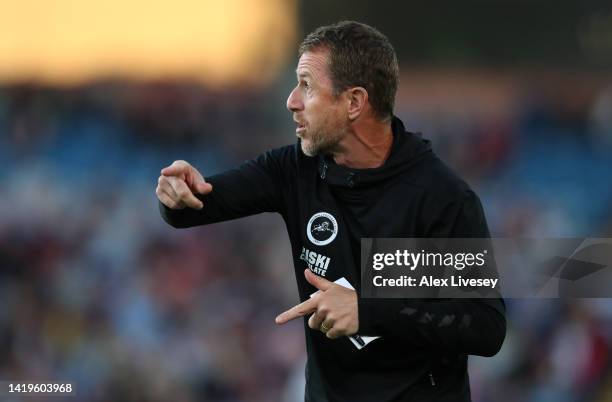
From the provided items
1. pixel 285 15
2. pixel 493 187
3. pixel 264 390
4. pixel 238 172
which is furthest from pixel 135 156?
pixel 238 172

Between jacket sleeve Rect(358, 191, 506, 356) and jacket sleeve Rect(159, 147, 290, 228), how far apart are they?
59cm

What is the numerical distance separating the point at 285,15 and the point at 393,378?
16.9 ft

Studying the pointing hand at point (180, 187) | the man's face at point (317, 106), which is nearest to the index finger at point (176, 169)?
the pointing hand at point (180, 187)

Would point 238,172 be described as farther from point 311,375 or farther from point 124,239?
point 124,239

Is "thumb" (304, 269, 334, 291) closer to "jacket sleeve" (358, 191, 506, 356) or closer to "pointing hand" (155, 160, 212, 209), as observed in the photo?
"jacket sleeve" (358, 191, 506, 356)

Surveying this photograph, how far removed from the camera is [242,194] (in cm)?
284

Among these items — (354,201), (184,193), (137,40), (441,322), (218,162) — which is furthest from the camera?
(137,40)

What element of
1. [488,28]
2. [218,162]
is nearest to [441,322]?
[218,162]

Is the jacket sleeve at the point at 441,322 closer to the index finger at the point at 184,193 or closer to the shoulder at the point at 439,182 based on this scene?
the shoulder at the point at 439,182

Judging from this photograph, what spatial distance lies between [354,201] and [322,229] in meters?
0.13

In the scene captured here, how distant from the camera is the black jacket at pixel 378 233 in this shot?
8.13 ft

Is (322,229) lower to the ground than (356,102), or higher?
lower

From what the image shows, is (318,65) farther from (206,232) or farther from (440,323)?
(206,232)

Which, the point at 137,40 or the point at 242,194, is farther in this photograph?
the point at 137,40
